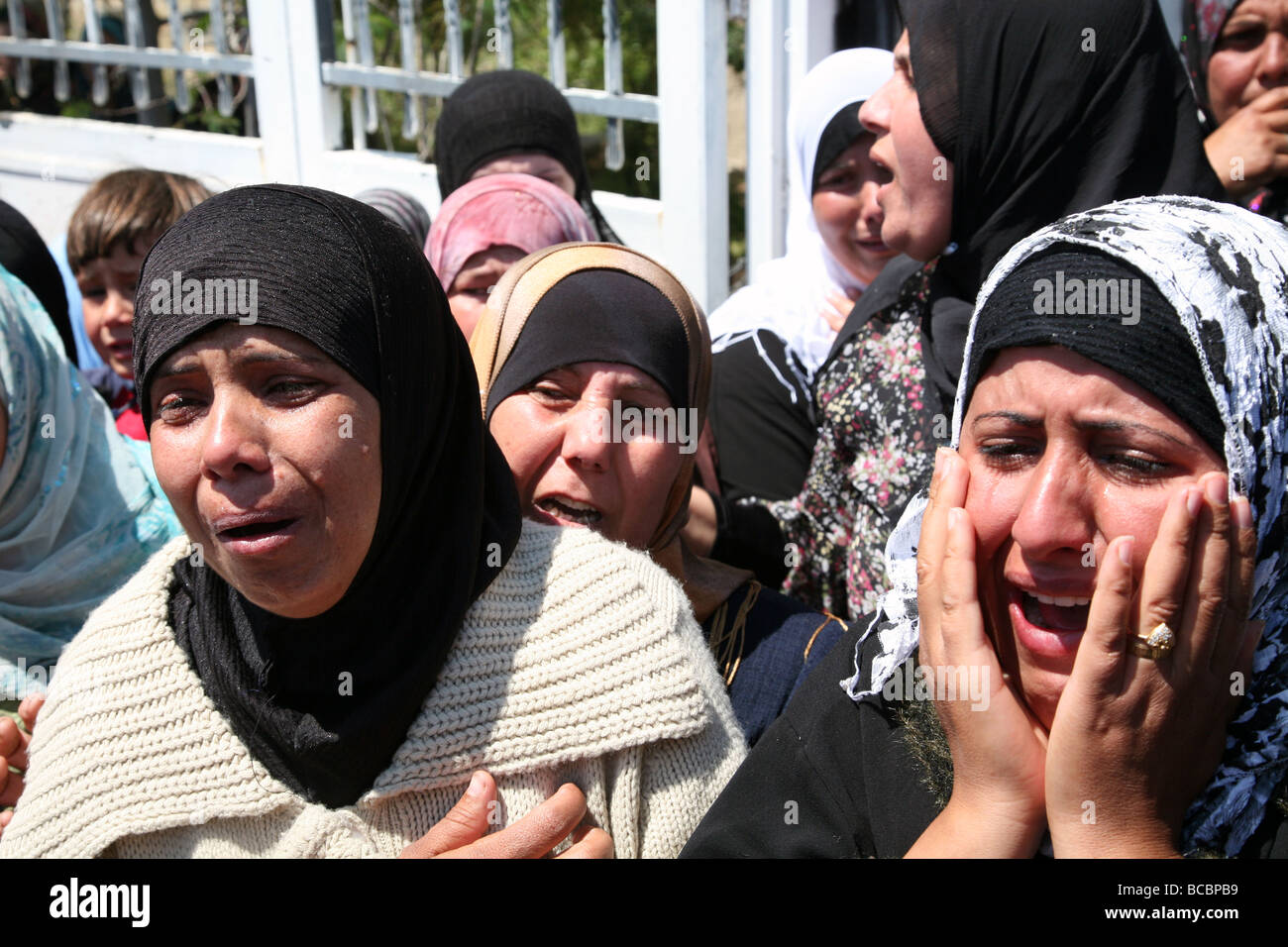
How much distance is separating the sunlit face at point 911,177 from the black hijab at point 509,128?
165 cm

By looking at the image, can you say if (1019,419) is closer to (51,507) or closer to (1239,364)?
Result: (1239,364)

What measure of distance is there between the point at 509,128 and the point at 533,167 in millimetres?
222

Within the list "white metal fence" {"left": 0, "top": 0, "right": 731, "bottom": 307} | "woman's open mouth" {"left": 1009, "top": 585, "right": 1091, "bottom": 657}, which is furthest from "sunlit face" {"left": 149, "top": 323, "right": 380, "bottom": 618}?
"white metal fence" {"left": 0, "top": 0, "right": 731, "bottom": 307}

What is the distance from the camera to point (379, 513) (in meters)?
1.75

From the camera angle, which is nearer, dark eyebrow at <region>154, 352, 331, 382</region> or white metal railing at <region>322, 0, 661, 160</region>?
dark eyebrow at <region>154, 352, 331, 382</region>

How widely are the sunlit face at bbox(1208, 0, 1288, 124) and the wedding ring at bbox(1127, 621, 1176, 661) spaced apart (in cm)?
236

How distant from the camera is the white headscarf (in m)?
3.42

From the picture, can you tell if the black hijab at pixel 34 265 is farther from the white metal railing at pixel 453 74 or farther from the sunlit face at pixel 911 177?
the sunlit face at pixel 911 177

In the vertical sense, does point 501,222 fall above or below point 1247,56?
below

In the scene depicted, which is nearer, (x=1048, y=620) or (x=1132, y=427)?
(x=1132, y=427)

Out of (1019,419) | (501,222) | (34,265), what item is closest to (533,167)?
(501,222)

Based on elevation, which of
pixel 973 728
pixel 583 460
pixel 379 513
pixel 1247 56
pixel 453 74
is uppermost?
pixel 1247 56

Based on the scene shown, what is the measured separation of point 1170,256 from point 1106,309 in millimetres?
106

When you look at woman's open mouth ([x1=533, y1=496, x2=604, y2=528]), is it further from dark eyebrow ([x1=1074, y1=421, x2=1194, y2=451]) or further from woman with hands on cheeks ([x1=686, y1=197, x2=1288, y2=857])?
dark eyebrow ([x1=1074, y1=421, x2=1194, y2=451])
